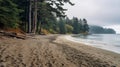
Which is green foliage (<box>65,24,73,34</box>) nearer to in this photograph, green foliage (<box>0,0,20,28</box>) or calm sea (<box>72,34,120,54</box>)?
calm sea (<box>72,34,120,54</box>)

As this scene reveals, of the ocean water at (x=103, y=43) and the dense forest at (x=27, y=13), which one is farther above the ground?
the dense forest at (x=27, y=13)

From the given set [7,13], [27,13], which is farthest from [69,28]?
[7,13]

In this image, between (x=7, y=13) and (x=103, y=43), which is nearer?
(x=7, y=13)

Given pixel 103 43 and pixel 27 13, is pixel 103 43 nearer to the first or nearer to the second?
pixel 103 43

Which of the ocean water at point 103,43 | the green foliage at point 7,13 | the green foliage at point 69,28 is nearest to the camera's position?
the green foliage at point 7,13

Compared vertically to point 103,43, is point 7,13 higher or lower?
higher

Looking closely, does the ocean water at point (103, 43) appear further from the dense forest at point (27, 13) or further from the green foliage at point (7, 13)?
the green foliage at point (7, 13)

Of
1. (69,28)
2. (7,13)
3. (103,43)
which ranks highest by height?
(7,13)

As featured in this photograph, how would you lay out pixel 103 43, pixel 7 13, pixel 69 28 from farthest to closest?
1. pixel 69 28
2. pixel 103 43
3. pixel 7 13

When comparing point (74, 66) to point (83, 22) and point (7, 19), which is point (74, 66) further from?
point (83, 22)

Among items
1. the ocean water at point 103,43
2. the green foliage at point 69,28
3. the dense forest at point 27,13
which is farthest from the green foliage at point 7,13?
the green foliage at point 69,28

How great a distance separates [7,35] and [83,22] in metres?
124

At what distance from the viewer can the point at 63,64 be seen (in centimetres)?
834

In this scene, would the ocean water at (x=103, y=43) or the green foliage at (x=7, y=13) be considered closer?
the green foliage at (x=7, y=13)
